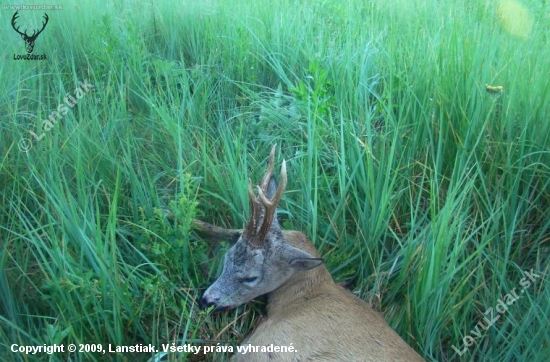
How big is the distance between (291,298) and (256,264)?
0.77 feet

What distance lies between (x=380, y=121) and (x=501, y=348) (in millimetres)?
1586

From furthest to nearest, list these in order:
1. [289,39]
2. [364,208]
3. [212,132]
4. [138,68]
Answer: [289,39], [138,68], [212,132], [364,208]

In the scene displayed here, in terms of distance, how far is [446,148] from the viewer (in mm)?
3342

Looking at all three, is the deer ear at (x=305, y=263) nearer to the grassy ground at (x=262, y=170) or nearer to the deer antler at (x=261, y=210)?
the deer antler at (x=261, y=210)

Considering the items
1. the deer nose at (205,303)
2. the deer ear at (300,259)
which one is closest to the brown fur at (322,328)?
the deer ear at (300,259)

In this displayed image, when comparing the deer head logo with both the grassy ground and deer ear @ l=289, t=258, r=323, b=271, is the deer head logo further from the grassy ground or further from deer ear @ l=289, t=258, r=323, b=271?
deer ear @ l=289, t=258, r=323, b=271

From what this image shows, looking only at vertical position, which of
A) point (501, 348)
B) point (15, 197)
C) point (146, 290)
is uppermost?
point (15, 197)

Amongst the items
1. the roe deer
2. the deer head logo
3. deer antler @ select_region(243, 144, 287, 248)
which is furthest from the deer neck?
the deer head logo

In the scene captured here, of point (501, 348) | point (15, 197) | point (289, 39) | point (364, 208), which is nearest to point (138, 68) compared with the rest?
point (289, 39)

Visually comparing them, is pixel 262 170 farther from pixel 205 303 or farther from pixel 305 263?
pixel 205 303

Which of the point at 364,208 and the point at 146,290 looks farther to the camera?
the point at 364,208

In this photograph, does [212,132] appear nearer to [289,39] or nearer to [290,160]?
[290,160]

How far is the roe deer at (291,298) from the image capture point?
2.42m

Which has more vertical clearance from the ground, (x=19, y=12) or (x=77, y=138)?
(x=19, y=12)
